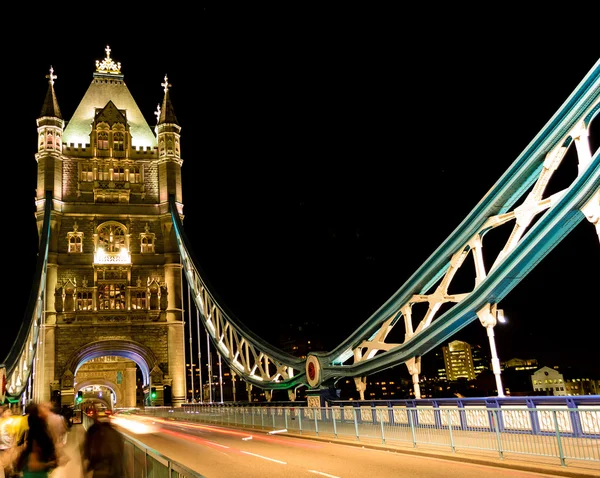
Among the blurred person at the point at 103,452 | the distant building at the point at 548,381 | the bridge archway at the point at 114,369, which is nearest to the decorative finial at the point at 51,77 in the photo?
the bridge archway at the point at 114,369

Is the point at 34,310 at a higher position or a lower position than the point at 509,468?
higher

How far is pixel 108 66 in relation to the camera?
55812mm

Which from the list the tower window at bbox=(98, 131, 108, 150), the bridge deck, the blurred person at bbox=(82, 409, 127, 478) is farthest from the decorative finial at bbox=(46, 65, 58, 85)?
the blurred person at bbox=(82, 409, 127, 478)

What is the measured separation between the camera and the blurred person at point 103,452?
6.69 meters

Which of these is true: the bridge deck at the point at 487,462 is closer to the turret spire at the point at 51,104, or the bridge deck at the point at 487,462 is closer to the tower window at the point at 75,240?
the tower window at the point at 75,240

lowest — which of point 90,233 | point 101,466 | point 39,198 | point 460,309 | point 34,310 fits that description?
point 101,466

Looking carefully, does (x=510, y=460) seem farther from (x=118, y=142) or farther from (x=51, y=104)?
(x=51, y=104)

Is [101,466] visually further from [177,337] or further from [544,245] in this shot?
[177,337]

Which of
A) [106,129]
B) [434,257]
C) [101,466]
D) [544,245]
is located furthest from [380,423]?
[106,129]

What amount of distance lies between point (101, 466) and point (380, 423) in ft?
32.6

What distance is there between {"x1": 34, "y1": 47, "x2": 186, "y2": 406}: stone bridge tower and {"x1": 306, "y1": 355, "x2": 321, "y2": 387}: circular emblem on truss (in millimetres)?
25703

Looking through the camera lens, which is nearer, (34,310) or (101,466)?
(101,466)

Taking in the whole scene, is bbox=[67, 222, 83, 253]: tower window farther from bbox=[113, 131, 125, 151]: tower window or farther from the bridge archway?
bbox=[113, 131, 125, 151]: tower window

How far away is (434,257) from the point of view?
56.6 ft
